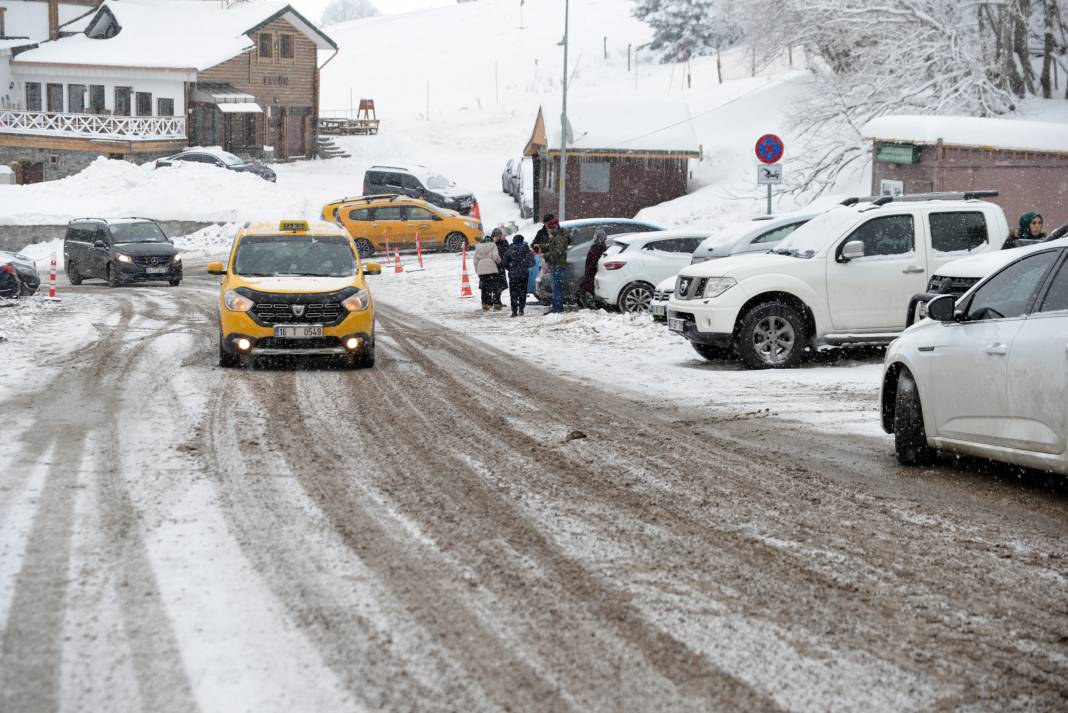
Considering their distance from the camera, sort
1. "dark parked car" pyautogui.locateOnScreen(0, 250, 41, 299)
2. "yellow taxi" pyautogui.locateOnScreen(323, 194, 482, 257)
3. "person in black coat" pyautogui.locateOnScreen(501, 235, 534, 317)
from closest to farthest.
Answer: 1. "person in black coat" pyautogui.locateOnScreen(501, 235, 534, 317)
2. "dark parked car" pyautogui.locateOnScreen(0, 250, 41, 299)
3. "yellow taxi" pyautogui.locateOnScreen(323, 194, 482, 257)

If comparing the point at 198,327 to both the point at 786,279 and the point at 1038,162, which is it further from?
the point at 1038,162

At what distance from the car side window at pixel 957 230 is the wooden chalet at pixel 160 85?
47.3 m

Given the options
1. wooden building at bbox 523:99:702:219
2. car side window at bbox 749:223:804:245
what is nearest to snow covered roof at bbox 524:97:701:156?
wooden building at bbox 523:99:702:219

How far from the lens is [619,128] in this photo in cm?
4662

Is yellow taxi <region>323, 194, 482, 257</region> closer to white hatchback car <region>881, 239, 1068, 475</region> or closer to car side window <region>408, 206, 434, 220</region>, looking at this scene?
car side window <region>408, 206, 434, 220</region>

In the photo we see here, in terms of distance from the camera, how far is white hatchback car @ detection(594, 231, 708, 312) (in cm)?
2119

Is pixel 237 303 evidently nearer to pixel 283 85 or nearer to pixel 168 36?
pixel 283 85

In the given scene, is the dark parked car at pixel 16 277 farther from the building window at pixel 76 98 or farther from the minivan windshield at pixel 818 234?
the building window at pixel 76 98

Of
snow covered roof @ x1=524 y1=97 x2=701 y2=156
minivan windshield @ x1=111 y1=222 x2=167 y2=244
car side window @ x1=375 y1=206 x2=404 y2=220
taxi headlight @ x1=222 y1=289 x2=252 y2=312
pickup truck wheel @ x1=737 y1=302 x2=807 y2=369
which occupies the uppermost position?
snow covered roof @ x1=524 y1=97 x2=701 y2=156

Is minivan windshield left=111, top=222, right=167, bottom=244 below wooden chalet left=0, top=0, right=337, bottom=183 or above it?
below

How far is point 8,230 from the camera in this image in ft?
138

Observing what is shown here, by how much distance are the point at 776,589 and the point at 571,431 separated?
4.58 meters

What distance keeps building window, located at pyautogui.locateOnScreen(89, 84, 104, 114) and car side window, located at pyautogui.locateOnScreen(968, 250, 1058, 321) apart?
58.0 metres

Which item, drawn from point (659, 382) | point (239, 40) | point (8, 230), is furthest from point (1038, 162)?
point (239, 40)
